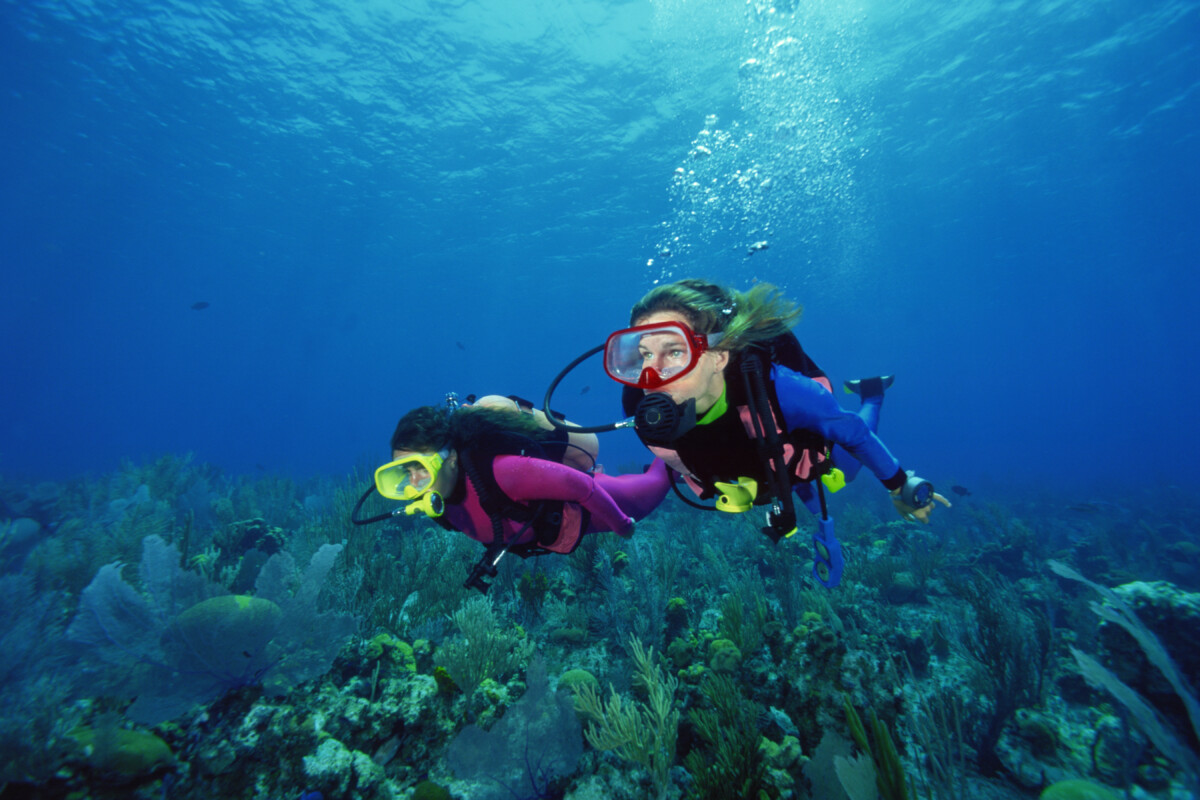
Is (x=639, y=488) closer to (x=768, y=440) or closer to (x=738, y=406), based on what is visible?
(x=738, y=406)

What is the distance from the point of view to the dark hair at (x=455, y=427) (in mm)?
3543

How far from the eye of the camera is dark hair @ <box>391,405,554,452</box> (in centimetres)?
354

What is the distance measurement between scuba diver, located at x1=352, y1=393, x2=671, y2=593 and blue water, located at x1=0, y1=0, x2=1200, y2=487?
38.6 ft

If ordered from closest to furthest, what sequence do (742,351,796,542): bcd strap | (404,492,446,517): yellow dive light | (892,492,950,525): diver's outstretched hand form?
1. (742,351,796,542): bcd strap
2. (892,492,950,525): diver's outstretched hand
3. (404,492,446,517): yellow dive light

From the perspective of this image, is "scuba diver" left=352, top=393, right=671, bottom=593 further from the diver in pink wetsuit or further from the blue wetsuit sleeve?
the blue wetsuit sleeve

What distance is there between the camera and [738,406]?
2.81 metres

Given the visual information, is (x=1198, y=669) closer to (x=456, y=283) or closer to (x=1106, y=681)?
(x=1106, y=681)

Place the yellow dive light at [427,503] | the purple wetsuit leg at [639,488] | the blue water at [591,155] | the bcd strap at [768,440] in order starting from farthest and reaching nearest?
the blue water at [591,155], the purple wetsuit leg at [639,488], the yellow dive light at [427,503], the bcd strap at [768,440]

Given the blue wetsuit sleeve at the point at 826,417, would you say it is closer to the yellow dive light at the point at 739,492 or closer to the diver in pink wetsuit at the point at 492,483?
the yellow dive light at the point at 739,492

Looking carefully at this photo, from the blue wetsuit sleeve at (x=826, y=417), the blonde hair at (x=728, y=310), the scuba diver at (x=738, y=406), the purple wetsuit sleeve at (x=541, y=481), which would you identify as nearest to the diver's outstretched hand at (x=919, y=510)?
the scuba diver at (x=738, y=406)

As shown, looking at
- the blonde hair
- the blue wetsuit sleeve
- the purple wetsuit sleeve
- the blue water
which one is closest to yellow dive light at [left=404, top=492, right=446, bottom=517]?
the purple wetsuit sleeve

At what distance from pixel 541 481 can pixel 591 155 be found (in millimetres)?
24793

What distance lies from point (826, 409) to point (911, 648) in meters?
4.04

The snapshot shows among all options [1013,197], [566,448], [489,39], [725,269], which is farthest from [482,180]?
[1013,197]
